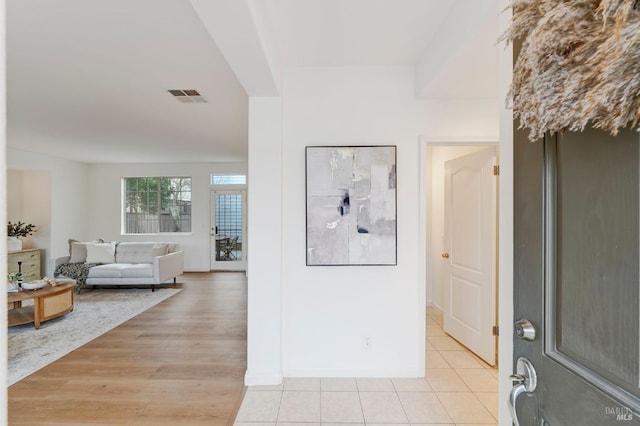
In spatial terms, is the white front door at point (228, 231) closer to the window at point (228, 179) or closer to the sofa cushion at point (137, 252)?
the window at point (228, 179)

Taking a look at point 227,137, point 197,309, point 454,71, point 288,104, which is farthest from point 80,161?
point 454,71

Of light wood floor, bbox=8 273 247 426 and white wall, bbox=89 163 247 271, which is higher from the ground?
white wall, bbox=89 163 247 271

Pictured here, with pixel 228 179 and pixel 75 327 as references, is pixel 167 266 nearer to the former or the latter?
pixel 75 327

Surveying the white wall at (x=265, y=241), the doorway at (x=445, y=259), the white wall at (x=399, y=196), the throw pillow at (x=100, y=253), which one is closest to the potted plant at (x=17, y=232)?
the throw pillow at (x=100, y=253)

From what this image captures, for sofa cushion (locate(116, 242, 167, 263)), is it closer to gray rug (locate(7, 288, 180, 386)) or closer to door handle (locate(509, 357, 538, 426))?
gray rug (locate(7, 288, 180, 386))

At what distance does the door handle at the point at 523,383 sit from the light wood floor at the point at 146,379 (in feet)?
5.95

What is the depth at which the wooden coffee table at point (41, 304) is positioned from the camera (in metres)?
3.45

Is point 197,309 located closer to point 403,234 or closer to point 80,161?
point 403,234

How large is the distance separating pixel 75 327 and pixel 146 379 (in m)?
1.89

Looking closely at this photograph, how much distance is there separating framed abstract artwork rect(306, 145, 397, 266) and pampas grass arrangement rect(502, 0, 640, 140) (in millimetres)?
1721

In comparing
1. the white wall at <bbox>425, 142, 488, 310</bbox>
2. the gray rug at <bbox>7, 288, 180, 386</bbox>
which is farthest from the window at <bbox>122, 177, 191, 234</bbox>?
the white wall at <bbox>425, 142, 488, 310</bbox>

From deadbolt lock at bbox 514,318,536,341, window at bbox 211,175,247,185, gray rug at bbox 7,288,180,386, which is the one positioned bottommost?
gray rug at bbox 7,288,180,386

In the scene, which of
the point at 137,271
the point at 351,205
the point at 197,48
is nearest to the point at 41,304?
the point at 137,271

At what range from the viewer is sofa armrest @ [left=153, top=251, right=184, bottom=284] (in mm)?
5289
